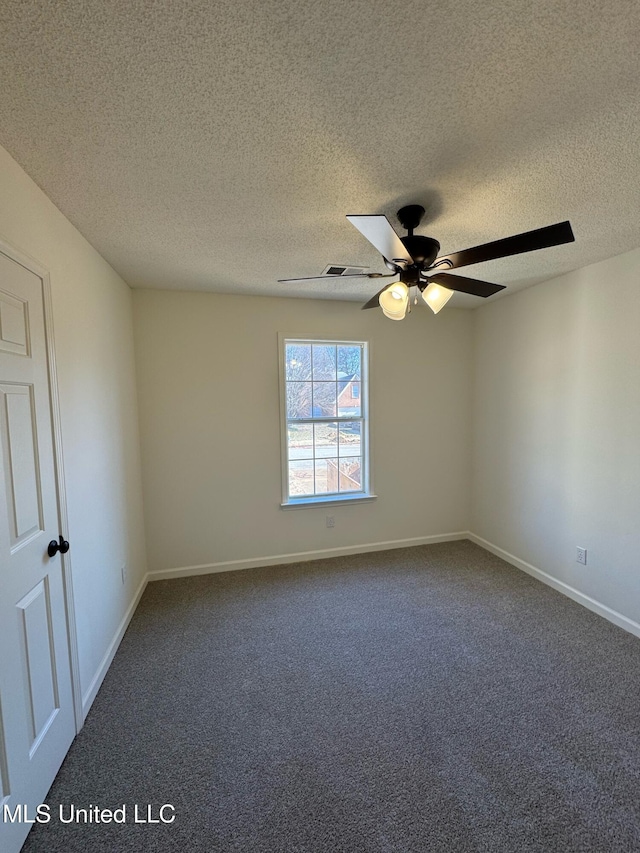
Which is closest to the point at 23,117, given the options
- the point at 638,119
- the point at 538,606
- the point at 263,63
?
the point at 263,63

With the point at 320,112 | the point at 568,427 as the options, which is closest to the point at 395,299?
the point at 320,112

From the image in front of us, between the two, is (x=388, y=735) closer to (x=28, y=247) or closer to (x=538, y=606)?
(x=538, y=606)

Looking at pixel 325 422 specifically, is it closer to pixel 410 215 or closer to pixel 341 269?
pixel 341 269

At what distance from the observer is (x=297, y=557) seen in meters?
3.46

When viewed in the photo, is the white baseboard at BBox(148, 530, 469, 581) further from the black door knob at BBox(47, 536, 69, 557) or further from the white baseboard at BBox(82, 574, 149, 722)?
the black door knob at BBox(47, 536, 69, 557)

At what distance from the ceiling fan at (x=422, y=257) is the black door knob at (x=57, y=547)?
1.84 m

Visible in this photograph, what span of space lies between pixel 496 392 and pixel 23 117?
3.68 metres

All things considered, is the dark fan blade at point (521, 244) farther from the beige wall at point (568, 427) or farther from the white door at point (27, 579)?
the white door at point (27, 579)

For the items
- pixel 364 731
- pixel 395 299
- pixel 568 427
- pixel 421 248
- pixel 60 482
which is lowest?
pixel 364 731

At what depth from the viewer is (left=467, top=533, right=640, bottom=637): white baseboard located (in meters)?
2.39

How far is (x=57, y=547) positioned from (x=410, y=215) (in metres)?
2.27

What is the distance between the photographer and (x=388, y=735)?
1.65 meters

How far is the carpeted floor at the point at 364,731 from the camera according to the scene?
4.23ft

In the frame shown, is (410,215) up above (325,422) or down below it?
above
